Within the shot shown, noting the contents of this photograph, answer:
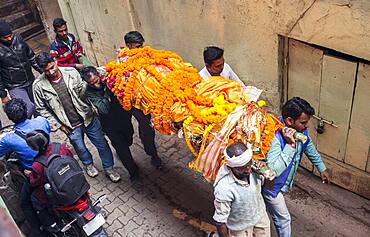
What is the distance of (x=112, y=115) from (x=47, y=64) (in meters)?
1.00

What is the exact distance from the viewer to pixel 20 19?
11.3m

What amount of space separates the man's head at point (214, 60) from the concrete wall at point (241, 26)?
767 millimetres

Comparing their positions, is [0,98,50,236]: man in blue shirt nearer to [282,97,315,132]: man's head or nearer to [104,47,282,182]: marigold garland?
[104,47,282,182]: marigold garland

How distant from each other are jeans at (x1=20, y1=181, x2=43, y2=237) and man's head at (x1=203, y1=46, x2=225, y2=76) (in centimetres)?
249

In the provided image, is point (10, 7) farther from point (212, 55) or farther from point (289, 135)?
point (289, 135)

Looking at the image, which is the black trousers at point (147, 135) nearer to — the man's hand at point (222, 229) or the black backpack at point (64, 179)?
the black backpack at point (64, 179)

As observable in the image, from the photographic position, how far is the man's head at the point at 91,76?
4.62m

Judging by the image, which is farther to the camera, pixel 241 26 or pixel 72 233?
pixel 241 26

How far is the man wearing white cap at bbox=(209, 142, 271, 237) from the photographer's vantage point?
3.26 meters

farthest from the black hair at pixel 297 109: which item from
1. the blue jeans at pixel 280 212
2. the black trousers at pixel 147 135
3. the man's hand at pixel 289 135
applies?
the black trousers at pixel 147 135

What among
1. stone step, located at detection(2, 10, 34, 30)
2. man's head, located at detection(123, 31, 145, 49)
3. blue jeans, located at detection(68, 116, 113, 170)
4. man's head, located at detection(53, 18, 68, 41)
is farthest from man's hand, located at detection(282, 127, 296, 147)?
stone step, located at detection(2, 10, 34, 30)

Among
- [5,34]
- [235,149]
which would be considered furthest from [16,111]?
[235,149]

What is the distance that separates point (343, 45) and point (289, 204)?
217 centimetres

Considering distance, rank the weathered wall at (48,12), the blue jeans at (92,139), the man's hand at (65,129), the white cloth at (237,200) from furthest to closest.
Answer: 1. the weathered wall at (48,12)
2. the blue jeans at (92,139)
3. the man's hand at (65,129)
4. the white cloth at (237,200)
